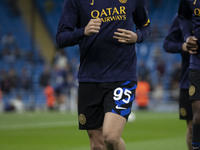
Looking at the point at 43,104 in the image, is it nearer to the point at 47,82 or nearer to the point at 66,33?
Answer: the point at 47,82

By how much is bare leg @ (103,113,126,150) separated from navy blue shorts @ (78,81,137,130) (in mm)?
87

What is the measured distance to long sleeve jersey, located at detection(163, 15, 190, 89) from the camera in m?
6.12

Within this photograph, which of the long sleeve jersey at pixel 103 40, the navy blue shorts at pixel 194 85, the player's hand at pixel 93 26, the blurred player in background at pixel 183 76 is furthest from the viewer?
the blurred player in background at pixel 183 76

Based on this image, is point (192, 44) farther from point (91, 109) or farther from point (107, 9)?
point (91, 109)

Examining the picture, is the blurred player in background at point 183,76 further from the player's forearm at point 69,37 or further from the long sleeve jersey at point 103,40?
the player's forearm at point 69,37

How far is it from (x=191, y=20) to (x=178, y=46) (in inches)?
25.3

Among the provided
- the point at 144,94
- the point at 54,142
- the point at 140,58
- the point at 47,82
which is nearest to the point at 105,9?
the point at 54,142

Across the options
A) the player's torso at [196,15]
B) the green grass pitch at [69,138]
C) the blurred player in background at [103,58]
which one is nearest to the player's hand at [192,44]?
the player's torso at [196,15]

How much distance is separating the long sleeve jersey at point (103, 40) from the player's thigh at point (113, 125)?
14.5 inches

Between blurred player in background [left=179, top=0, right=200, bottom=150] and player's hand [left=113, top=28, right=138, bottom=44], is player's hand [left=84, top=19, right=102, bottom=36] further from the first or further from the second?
blurred player in background [left=179, top=0, right=200, bottom=150]

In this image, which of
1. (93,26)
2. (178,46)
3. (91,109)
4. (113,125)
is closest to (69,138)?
(178,46)

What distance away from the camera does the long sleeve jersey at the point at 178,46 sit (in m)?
6.12

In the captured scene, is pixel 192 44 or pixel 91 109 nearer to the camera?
pixel 91 109

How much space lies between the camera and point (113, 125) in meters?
4.54
